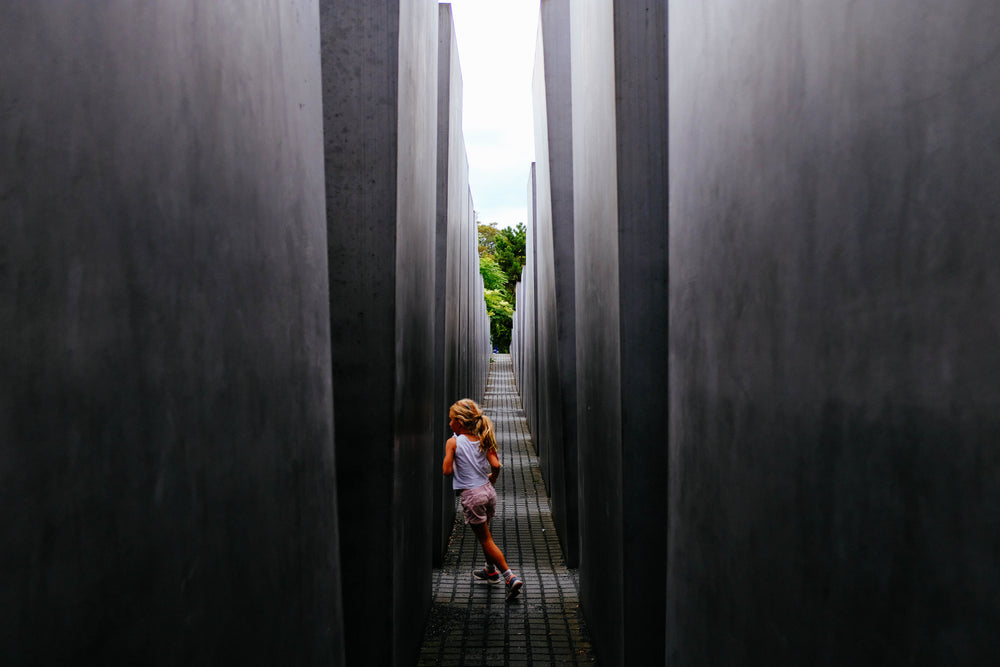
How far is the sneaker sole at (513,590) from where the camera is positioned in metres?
7.04

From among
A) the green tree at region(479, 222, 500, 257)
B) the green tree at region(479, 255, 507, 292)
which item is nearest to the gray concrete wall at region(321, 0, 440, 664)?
the green tree at region(479, 255, 507, 292)

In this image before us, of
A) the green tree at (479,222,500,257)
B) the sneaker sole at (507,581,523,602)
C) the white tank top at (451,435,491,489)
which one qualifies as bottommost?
the sneaker sole at (507,581,523,602)

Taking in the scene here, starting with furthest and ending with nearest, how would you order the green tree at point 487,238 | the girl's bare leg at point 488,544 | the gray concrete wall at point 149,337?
the green tree at point 487,238, the girl's bare leg at point 488,544, the gray concrete wall at point 149,337

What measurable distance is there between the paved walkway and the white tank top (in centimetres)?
109

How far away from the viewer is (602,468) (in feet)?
16.8

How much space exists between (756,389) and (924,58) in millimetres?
1050

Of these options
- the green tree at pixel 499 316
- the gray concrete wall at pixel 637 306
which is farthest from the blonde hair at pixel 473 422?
the green tree at pixel 499 316

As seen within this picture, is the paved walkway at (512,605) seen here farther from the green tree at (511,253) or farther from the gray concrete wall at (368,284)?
the green tree at (511,253)

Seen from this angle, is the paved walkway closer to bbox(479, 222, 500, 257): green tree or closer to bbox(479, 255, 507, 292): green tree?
bbox(479, 255, 507, 292): green tree

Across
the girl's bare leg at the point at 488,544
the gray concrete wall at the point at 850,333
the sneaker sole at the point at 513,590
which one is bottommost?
the sneaker sole at the point at 513,590

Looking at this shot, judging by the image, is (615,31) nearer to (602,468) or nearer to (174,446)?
(602,468)

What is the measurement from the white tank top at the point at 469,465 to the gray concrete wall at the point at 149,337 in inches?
173

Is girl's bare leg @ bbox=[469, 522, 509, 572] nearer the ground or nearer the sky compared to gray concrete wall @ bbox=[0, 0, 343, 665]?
nearer the ground

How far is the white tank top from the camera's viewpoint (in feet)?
22.9
